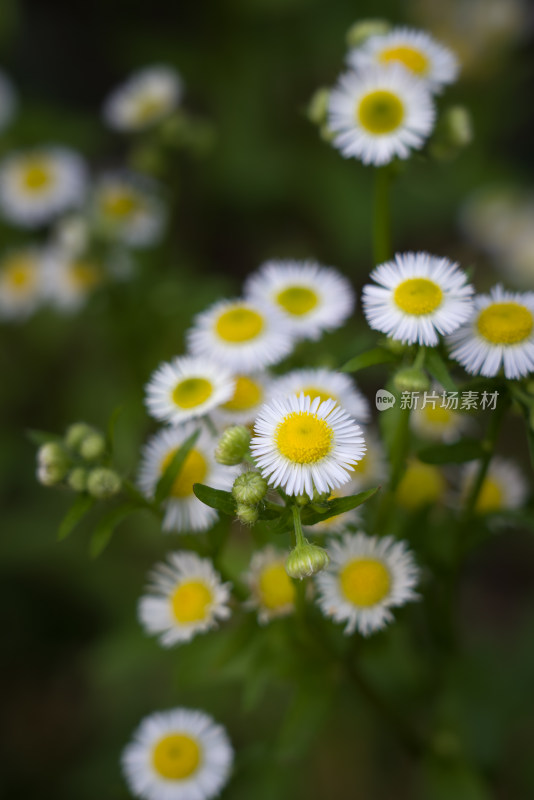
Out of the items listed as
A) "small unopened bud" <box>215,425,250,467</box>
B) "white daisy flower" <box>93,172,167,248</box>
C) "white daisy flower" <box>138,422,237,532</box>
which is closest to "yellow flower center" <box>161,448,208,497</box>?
"white daisy flower" <box>138,422,237,532</box>

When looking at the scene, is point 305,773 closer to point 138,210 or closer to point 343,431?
point 343,431

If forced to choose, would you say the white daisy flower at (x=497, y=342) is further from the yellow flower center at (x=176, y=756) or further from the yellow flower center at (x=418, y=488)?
the yellow flower center at (x=176, y=756)

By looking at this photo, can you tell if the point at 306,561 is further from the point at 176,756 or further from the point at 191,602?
the point at 176,756

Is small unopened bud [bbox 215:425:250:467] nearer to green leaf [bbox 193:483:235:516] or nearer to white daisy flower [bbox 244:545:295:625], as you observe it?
green leaf [bbox 193:483:235:516]

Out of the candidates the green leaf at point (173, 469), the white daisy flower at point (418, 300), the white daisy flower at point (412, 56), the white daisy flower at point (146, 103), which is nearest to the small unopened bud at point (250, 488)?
the green leaf at point (173, 469)

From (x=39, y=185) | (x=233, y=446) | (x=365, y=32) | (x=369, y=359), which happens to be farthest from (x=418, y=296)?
(x=39, y=185)

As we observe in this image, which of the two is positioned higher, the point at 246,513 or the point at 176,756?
the point at 246,513
